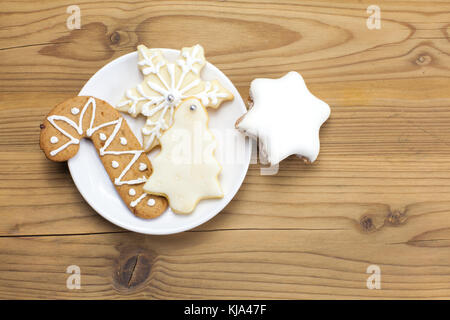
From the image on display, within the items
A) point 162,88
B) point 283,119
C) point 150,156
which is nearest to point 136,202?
point 150,156

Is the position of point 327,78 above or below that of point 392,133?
above

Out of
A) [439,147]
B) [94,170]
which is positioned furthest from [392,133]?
[94,170]

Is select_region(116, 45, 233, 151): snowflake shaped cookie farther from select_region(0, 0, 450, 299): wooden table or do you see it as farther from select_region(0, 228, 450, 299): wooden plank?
select_region(0, 228, 450, 299): wooden plank

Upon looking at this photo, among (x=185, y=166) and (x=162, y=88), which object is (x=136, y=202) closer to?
(x=185, y=166)

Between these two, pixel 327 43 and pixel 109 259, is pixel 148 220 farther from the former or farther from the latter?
pixel 327 43

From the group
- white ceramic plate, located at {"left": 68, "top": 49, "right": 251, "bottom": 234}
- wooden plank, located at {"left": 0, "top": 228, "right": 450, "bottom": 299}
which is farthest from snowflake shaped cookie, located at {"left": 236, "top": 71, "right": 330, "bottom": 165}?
wooden plank, located at {"left": 0, "top": 228, "right": 450, "bottom": 299}

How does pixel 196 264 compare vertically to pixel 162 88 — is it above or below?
below
